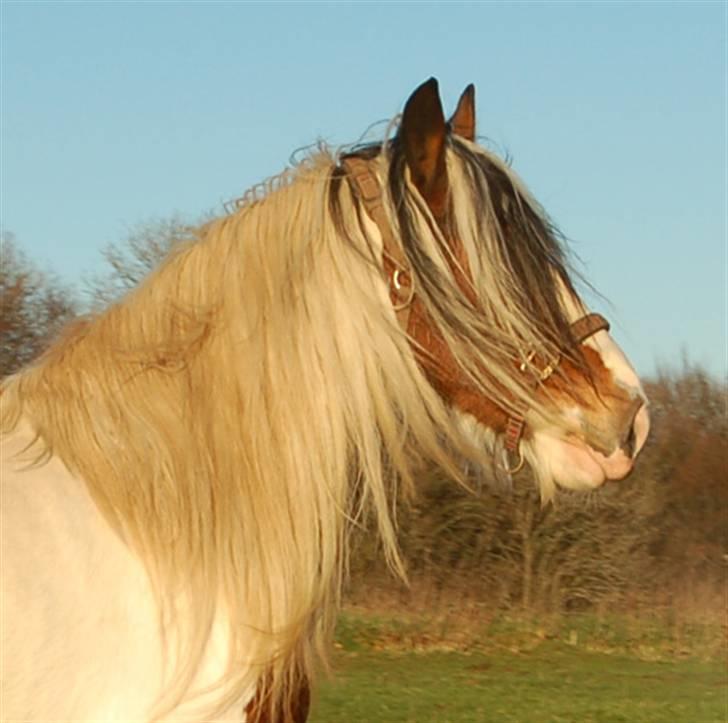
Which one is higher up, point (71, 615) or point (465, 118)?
point (465, 118)

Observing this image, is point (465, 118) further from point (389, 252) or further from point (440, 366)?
point (440, 366)

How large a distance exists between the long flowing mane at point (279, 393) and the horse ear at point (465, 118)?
397mm

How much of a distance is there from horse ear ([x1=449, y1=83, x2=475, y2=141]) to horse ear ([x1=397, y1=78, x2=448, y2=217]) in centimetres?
51

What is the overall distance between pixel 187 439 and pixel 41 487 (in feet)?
1.13

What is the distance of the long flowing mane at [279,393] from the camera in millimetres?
3078

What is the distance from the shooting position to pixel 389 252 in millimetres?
3303

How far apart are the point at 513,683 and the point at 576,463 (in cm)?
1248

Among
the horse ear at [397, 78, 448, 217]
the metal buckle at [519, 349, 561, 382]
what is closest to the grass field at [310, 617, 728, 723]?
the metal buckle at [519, 349, 561, 382]

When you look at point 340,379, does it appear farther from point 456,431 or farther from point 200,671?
point 200,671

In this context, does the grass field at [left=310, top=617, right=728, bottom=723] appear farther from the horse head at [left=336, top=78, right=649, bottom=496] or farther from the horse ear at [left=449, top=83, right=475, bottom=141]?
the horse head at [left=336, top=78, right=649, bottom=496]

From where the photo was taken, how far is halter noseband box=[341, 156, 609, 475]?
3.28 m

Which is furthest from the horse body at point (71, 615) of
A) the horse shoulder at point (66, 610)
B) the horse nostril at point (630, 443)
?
the horse nostril at point (630, 443)

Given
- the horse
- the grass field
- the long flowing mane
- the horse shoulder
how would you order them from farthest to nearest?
the grass field < the long flowing mane < the horse < the horse shoulder

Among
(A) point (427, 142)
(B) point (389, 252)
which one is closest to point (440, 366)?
(B) point (389, 252)
